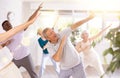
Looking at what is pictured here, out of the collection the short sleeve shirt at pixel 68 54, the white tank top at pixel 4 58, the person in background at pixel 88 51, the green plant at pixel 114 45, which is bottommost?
A: the person in background at pixel 88 51

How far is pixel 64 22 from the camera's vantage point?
959 cm

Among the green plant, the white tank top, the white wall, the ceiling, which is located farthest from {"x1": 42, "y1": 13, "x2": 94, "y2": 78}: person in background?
the ceiling

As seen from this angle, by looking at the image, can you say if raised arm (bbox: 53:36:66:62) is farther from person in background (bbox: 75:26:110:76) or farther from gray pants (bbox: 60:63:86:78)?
person in background (bbox: 75:26:110:76)

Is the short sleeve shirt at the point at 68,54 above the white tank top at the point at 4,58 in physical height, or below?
below

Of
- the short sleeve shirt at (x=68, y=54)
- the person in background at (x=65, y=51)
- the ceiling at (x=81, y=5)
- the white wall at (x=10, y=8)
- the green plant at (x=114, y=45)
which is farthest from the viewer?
the ceiling at (x=81, y=5)

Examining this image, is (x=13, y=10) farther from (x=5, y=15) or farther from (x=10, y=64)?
(x=10, y=64)

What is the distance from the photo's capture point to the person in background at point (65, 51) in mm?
3299

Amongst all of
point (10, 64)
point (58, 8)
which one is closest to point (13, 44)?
point (10, 64)

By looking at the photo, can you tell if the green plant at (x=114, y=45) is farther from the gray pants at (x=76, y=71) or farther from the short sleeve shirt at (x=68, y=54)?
the gray pants at (x=76, y=71)

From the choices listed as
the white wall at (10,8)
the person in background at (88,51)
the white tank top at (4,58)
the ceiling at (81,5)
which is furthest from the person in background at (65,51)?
the ceiling at (81,5)

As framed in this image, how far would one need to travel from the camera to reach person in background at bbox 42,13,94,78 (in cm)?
330

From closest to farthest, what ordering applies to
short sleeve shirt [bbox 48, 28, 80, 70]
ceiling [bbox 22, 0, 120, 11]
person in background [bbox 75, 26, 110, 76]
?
short sleeve shirt [bbox 48, 28, 80, 70] → person in background [bbox 75, 26, 110, 76] → ceiling [bbox 22, 0, 120, 11]

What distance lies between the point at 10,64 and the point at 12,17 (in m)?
4.87

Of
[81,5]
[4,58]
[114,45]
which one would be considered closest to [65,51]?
[4,58]
